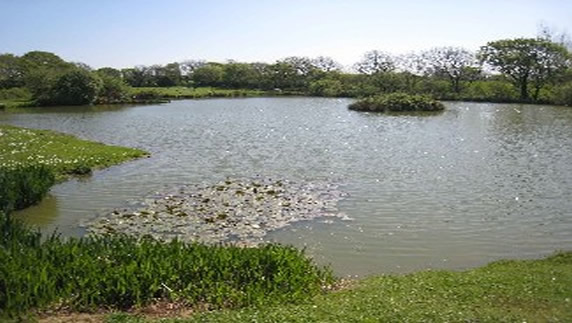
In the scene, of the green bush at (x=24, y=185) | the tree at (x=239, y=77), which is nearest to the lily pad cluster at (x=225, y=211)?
the green bush at (x=24, y=185)

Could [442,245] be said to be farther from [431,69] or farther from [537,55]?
[431,69]

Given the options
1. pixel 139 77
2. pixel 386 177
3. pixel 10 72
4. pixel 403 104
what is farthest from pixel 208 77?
pixel 386 177

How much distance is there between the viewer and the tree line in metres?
78.4

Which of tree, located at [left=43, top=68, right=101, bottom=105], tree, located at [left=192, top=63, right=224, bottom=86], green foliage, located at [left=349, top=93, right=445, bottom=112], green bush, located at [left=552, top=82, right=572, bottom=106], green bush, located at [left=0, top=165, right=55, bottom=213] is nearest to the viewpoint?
green bush, located at [left=0, top=165, right=55, bottom=213]

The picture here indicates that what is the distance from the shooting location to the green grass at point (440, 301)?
8.80 meters

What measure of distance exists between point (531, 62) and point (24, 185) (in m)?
82.9

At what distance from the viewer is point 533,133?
41.9 metres

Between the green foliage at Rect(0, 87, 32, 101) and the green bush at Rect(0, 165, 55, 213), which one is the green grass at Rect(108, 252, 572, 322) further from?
the green foliage at Rect(0, 87, 32, 101)

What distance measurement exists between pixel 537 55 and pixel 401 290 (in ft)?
278

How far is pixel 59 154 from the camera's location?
27969 mm

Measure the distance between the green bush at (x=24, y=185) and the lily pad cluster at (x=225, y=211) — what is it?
2.98m

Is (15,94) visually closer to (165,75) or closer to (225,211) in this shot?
(165,75)

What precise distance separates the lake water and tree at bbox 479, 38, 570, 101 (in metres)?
36.1

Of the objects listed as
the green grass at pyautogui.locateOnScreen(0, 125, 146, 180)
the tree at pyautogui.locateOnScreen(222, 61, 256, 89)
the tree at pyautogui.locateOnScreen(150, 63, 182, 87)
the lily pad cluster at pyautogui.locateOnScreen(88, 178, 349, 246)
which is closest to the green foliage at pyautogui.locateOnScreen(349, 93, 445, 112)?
the green grass at pyautogui.locateOnScreen(0, 125, 146, 180)
